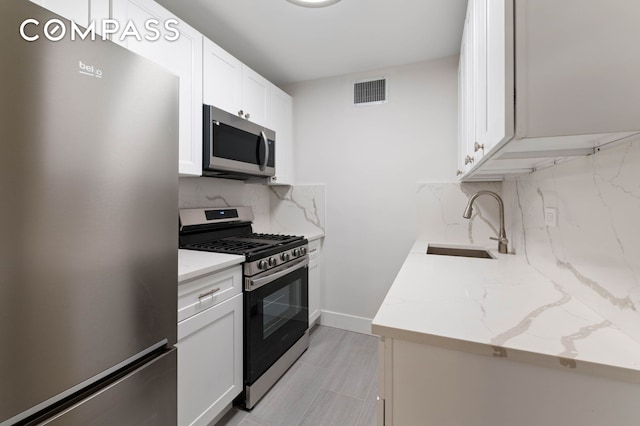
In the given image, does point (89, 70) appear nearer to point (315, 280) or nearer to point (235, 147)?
point (235, 147)

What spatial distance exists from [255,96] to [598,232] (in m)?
2.23

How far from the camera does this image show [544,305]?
93cm

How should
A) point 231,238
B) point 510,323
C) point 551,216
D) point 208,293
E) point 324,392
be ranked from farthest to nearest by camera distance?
point 231,238, point 324,392, point 208,293, point 551,216, point 510,323

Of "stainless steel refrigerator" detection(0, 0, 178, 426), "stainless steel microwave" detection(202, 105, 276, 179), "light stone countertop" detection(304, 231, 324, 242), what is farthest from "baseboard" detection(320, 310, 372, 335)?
"stainless steel refrigerator" detection(0, 0, 178, 426)

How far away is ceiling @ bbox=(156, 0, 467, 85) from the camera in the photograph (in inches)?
69.4

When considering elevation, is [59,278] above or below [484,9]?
below

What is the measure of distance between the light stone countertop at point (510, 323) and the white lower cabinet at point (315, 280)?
1.42m

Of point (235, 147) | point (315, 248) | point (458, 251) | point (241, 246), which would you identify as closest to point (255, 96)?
point (235, 147)

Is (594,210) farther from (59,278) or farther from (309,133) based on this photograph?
(309,133)

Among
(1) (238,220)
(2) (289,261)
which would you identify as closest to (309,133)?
(1) (238,220)

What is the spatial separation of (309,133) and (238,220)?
116cm

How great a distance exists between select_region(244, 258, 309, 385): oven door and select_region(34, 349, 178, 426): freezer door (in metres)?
0.55

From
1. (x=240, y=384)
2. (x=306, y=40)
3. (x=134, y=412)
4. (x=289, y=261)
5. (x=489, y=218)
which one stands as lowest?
(x=240, y=384)

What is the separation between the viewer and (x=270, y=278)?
1810mm
